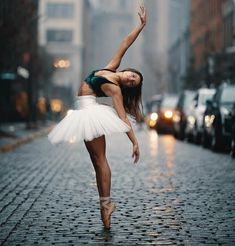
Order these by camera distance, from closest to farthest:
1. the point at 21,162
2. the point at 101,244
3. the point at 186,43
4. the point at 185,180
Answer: the point at 101,244 → the point at 185,180 → the point at 21,162 → the point at 186,43

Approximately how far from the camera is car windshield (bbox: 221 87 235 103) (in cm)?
2716

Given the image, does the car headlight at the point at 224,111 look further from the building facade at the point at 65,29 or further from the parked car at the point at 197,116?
the building facade at the point at 65,29

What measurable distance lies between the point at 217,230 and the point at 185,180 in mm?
6612

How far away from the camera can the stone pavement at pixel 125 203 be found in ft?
30.4

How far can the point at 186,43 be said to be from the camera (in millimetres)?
116000

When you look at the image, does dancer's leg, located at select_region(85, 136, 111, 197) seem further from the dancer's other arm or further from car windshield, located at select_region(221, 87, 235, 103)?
car windshield, located at select_region(221, 87, 235, 103)

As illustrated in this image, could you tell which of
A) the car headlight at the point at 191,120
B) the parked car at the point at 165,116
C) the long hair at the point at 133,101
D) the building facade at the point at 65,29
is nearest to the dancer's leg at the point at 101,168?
the long hair at the point at 133,101

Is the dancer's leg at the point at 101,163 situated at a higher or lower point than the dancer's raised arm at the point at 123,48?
lower

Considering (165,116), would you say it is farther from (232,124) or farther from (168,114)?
(232,124)

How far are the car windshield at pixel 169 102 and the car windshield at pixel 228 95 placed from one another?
781 inches

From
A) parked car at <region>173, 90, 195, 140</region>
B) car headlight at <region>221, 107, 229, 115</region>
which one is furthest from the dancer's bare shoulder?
parked car at <region>173, 90, 195, 140</region>

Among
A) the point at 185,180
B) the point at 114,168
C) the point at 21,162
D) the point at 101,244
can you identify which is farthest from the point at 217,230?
the point at 21,162

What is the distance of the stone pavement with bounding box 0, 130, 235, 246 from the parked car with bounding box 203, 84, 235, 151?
3870mm

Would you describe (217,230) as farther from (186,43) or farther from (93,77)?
(186,43)
